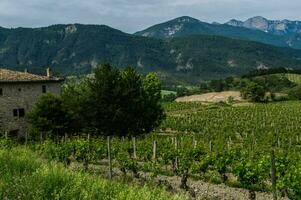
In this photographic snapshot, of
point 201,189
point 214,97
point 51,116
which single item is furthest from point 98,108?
point 214,97

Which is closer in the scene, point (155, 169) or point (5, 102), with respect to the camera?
point (155, 169)

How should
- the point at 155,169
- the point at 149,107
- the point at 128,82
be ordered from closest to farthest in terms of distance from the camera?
the point at 155,169
the point at 128,82
the point at 149,107

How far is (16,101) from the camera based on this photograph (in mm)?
42094

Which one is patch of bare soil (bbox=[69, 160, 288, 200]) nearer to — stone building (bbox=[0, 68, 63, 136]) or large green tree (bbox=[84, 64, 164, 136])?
large green tree (bbox=[84, 64, 164, 136])

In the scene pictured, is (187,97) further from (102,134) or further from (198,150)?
(198,150)

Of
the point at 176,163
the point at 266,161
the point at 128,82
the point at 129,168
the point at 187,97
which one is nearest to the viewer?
the point at 266,161

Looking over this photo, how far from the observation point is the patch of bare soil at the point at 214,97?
131 m

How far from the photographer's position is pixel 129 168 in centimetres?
2250

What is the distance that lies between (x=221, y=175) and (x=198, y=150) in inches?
109

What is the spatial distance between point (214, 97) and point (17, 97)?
99923mm

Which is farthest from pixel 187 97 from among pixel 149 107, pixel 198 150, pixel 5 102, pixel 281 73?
pixel 198 150

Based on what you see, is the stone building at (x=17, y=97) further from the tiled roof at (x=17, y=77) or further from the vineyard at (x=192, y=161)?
the vineyard at (x=192, y=161)

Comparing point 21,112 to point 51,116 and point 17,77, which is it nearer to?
point 17,77

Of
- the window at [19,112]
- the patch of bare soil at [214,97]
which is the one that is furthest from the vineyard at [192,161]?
the patch of bare soil at [214,97]
